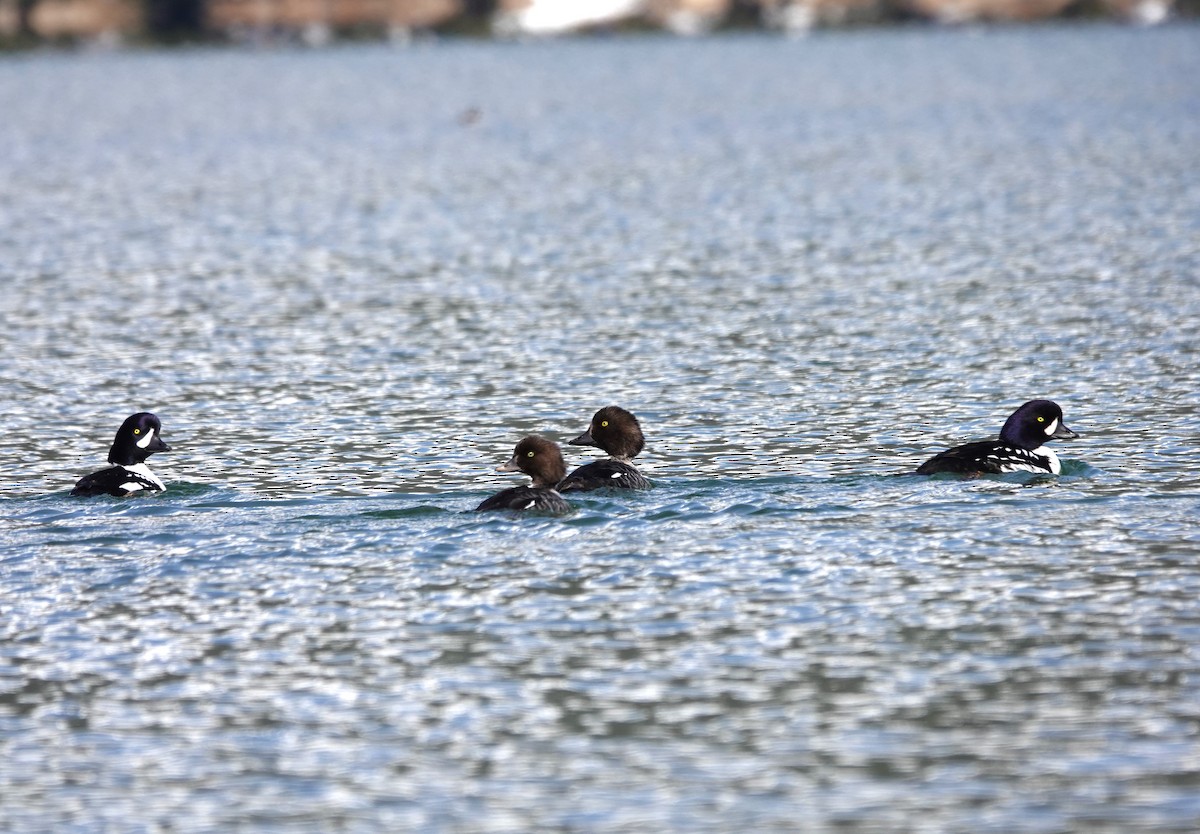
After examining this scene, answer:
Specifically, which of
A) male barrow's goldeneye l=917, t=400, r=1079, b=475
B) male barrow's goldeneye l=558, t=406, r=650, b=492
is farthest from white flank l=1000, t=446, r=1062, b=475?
male barrow's goldeneye l=558, t=406, r=650, b=492

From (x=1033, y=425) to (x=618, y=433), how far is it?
3194 millimetres

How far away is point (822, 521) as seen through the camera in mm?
14008

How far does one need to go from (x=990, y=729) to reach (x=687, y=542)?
3.96 m

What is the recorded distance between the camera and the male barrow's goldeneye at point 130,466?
1500 centimetres

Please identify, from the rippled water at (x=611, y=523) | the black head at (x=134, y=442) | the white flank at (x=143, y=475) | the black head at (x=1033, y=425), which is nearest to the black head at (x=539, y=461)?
the rippled water at (x=611, y=523)

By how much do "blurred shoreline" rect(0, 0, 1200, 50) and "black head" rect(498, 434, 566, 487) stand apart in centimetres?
12113

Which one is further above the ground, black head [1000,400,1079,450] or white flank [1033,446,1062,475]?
black head [1000,400,1079,450]

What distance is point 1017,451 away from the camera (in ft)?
50.2

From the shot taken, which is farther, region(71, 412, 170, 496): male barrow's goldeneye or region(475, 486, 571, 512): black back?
region(71, 412, 170, 496): male barrow's goldeneye

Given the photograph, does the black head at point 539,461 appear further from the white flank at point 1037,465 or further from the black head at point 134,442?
the white flank at point 1037,465

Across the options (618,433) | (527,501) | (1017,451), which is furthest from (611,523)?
(1017,451)

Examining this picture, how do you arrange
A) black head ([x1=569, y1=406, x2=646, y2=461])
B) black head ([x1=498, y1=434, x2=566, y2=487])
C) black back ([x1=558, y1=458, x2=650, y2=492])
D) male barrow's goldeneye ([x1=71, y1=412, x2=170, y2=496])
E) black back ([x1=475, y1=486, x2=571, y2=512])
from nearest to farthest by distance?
1. black back ([x1=475, y1=486, x2=571, y2=512])
2. black back ([x1=558, y1=458, x2=650, y2=492])
3. black head ([x1=498, y1=434, x2=566, y2=487])
4. male barrow's goldeneye ([x1=71, y1=412, x2=170, y2=496])
5. black head ([x1=569, y1=406, x2=646, y2=461])

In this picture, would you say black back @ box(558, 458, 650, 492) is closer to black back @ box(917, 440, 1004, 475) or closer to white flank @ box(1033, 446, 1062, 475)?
black back @ box(917, 440, 1004, 475)

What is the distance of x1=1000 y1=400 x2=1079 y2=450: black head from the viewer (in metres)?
15.4
